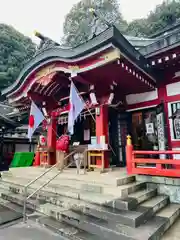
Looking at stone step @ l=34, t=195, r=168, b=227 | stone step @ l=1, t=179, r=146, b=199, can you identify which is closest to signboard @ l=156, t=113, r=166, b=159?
stone step @ l=1, t=179, r=146, b=199

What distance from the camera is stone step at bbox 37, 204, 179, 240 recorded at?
301cm

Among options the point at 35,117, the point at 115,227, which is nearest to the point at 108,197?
the point at 115,227

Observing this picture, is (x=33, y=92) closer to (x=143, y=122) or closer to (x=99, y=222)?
(x=143, y=122)

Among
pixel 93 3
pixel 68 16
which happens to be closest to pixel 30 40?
pixel 68 16

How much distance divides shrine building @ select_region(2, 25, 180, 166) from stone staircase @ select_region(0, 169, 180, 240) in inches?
81.6

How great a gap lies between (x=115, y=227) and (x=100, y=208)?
0.60m

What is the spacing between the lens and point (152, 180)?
4.92 m

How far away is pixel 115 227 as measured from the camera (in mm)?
3248

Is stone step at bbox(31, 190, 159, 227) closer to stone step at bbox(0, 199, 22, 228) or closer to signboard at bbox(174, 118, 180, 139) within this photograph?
stone step at bbox(0, 199, 22, 228)

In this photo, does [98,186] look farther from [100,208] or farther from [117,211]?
[117,211]

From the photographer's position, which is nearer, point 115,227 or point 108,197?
point 115,227

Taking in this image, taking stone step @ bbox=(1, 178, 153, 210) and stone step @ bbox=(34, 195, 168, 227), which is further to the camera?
stone step @ bbox=(1, 178, 153, 210)

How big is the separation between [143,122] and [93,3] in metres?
33.6

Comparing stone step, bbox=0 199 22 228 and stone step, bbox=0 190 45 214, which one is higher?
stone step, bbox=0 190 45 214
